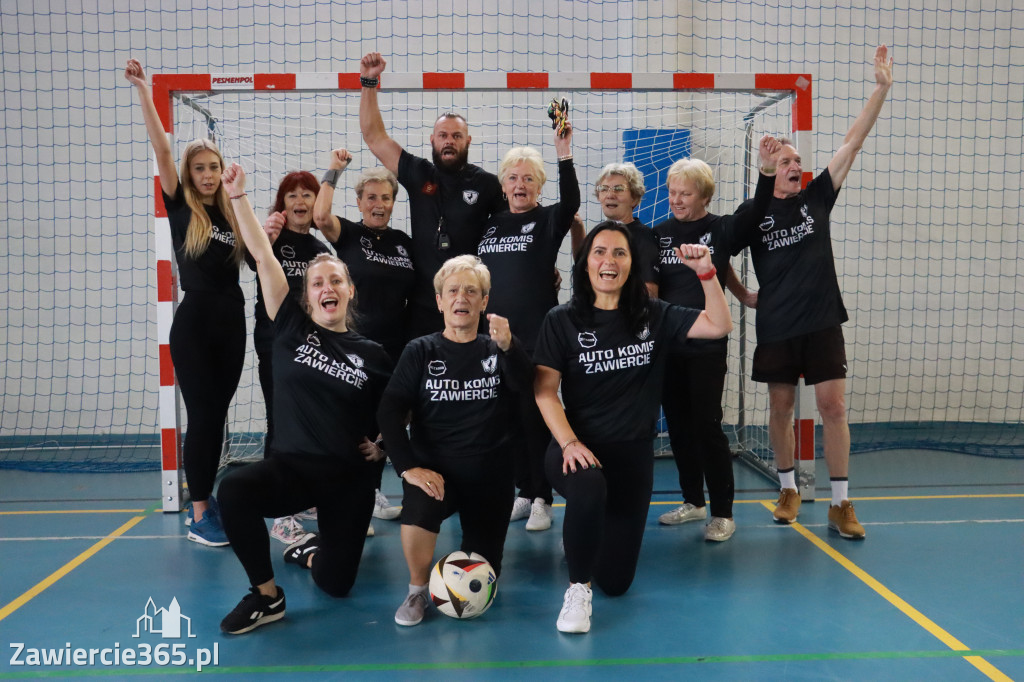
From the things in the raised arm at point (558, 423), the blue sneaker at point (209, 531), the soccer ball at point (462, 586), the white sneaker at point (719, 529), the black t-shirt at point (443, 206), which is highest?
the black t-shirt at point (443, 206)

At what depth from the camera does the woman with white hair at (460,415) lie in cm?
306

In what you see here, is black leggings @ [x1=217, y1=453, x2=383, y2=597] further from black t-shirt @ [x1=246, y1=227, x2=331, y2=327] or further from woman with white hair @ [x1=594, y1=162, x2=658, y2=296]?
woman with white hair @ [x1=594, y1=162, x2=658, y2=296]

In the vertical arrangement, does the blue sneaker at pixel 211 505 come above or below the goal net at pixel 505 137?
below

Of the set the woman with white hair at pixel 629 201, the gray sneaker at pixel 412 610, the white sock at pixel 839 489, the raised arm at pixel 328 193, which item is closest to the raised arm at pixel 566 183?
the woman with white hair at pixel 629 201

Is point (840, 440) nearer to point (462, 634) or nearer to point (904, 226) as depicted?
point (462, 634)

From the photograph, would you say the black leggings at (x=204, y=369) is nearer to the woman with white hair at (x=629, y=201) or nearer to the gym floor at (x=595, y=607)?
the gym floor at (x=595, y=607)

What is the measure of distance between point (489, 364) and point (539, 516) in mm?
1290

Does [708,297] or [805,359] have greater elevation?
[708,297]

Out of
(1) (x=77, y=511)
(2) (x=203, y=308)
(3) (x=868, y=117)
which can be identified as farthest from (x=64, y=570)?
(3) (x=868, y=117)

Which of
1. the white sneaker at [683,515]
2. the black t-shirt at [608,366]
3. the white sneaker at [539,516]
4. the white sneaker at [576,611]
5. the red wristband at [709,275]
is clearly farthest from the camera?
the white sneaker at [683,515]

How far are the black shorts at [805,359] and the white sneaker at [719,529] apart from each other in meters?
0.74

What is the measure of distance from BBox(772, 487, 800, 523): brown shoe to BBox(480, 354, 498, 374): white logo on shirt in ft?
6.25

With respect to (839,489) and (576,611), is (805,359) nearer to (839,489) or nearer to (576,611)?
(839,489)

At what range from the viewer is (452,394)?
123 inches
